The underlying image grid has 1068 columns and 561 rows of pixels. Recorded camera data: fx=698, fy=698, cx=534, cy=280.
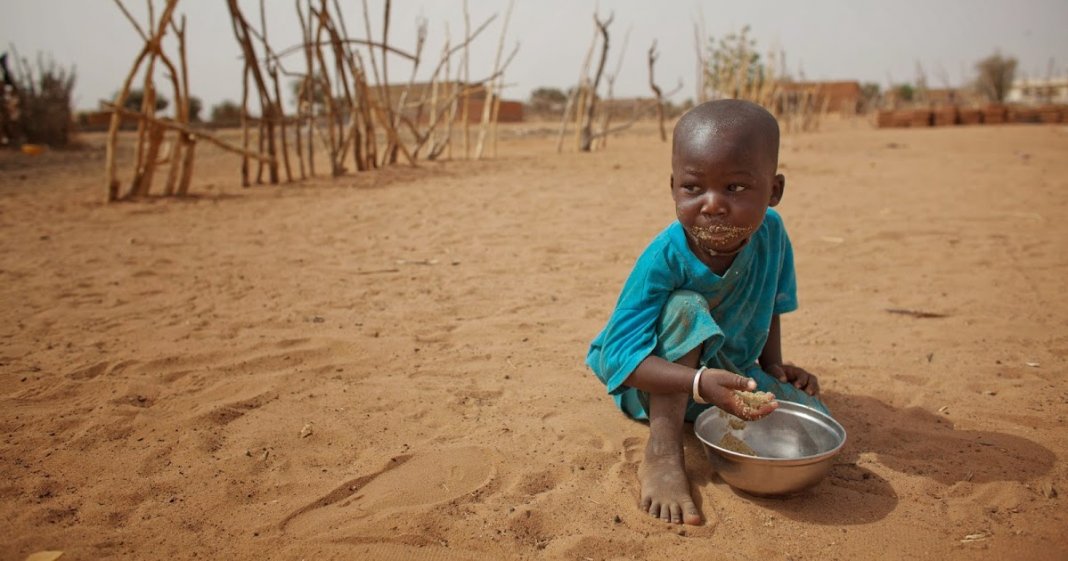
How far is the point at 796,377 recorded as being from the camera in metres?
2.04

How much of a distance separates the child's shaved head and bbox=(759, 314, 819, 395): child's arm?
631mm

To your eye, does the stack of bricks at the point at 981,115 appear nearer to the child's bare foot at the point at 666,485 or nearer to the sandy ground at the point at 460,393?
the sandy ground at the point at 460,393

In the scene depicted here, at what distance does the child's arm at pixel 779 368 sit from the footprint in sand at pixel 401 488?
89cm

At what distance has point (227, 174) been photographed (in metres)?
8.56

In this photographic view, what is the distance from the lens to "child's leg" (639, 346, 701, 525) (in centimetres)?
160

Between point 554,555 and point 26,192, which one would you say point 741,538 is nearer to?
point 554,555

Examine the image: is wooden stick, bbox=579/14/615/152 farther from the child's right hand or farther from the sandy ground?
the child's right hand

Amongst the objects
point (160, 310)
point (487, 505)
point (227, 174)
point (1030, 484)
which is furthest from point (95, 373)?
point (227, 174)

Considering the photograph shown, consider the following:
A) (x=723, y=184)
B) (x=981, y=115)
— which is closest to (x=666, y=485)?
(x=723, y=184)

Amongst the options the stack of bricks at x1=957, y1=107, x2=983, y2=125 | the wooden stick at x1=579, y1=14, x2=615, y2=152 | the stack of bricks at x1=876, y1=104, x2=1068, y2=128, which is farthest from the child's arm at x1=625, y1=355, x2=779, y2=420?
the stack of bricks at x1=957, y1=107, x2=983, y2=125

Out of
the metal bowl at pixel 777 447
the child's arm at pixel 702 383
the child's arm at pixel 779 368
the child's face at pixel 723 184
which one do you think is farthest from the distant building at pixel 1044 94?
the child's arm at pixel 702 383

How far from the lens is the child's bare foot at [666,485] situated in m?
1.60

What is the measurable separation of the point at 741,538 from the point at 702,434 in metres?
0.32

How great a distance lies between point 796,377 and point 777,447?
0.25m
